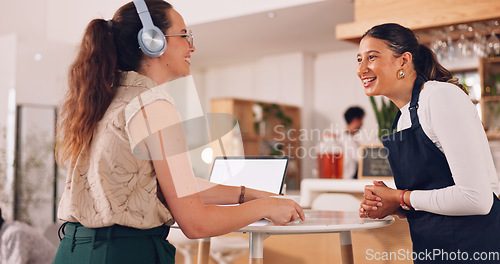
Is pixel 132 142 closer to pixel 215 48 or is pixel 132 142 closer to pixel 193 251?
pixel 193 251

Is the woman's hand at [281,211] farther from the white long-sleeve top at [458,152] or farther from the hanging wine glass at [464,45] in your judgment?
the hanging wine glass at [464,45]

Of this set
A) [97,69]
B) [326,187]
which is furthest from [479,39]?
[97,69]

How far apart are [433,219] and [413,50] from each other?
0.49m

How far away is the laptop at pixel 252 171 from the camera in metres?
1.85

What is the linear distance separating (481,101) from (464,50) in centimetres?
170

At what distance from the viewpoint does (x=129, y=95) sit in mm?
1187

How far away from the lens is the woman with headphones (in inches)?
44.9

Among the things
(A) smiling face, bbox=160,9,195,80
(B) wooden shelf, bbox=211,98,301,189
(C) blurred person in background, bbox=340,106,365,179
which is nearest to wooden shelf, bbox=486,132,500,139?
(C) blurred person in background, bbox=340,106,365,179

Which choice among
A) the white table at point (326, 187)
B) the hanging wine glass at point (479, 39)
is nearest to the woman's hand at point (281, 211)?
the white table at point (326, 187)

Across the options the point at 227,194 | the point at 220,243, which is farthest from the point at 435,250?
the point at 220,243

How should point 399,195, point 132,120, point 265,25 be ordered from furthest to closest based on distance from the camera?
point 265,25, point 399,195, point 132,120

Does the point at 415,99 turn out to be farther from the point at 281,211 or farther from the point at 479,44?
the point at 479,44

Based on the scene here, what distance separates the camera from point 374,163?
296cm

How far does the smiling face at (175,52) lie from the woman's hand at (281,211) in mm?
388
